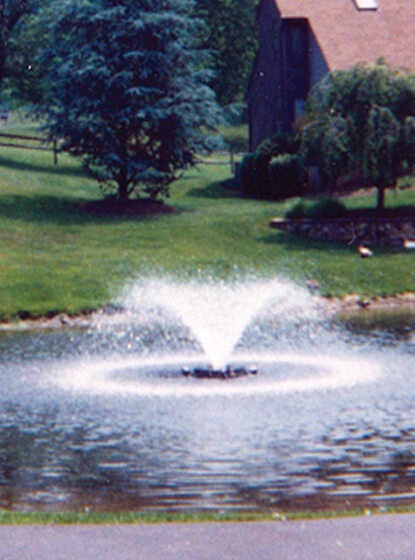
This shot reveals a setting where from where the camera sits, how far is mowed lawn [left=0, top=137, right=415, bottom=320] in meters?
30.3

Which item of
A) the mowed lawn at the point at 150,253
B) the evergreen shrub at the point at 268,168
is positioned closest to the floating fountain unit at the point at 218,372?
the mowed lawn at the point at 150,253

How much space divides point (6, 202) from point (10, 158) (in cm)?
1747

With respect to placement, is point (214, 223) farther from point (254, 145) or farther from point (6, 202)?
point (254, 145)

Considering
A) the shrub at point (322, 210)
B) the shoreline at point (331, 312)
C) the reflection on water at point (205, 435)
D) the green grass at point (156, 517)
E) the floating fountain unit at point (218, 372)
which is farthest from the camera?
the shrub at point (322, 210)

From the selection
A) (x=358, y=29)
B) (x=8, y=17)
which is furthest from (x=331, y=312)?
(x=8, y=17)

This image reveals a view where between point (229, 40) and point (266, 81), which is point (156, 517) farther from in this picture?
point (229, 40)

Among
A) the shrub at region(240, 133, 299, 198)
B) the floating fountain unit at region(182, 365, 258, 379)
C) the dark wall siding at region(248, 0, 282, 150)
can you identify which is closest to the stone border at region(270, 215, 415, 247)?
the shrub at region(240, 133, 299, 198)

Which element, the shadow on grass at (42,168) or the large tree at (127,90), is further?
the shadow on grass at (42,168)

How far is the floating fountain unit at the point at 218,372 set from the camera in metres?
19.0

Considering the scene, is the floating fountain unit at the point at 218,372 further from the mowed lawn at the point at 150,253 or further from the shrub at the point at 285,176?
the shrub at the point at 285,176

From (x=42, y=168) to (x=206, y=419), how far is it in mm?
44849

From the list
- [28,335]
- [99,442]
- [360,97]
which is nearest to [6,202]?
[360,97]

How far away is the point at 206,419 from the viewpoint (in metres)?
15.1

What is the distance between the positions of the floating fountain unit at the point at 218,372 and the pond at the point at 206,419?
22cm
